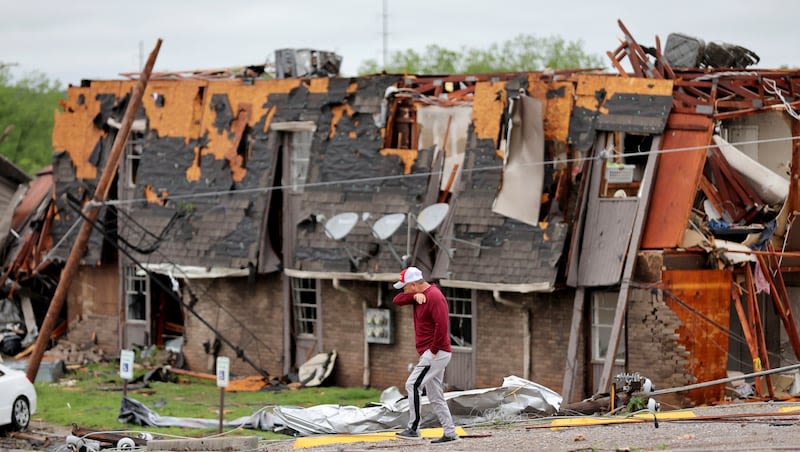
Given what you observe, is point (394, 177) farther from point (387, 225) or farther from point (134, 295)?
point (134, 295)

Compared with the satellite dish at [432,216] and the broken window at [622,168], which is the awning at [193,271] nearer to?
the satellite dish at [432,216]

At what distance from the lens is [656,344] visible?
23250 millimetres

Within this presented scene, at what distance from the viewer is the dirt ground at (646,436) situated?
49.4 feet

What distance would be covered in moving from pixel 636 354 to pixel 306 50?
10720 millimetres

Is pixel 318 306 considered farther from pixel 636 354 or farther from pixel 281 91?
pixel 636 354

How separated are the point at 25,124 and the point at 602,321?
4688 centimetres

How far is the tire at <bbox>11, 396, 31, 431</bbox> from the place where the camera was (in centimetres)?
2378

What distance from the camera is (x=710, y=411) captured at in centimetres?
1911

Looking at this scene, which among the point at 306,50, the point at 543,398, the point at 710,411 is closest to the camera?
the point at 710,411

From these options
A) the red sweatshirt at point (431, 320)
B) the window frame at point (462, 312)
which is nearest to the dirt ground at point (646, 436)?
the red sweatshirt at point (431, 320)

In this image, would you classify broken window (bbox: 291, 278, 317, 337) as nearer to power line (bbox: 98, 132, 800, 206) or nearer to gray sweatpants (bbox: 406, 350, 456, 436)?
power line (bbox: 98, 132, 800, 206)

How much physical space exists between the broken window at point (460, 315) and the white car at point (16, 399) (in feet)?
24.7

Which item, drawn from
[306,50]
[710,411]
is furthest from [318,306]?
[710,411]

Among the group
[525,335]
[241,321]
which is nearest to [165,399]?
[241,321]
